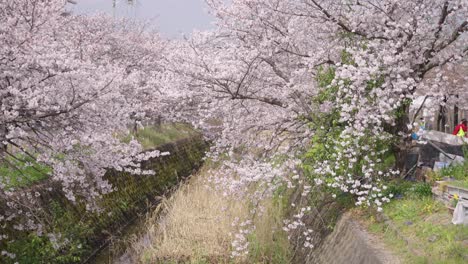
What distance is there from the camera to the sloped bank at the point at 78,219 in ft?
34.3

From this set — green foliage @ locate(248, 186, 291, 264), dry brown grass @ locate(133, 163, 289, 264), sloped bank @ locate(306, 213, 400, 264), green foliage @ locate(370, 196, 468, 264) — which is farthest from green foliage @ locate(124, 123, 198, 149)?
green foliage @ locate(370, 196, 468, 264)

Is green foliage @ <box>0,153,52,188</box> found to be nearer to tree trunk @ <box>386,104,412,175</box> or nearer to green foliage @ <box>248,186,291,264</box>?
green foliage @ <box>248,186,291,264</box>

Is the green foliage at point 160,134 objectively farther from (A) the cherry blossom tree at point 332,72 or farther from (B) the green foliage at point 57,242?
(A) the cherry blossom tree at point 332,72

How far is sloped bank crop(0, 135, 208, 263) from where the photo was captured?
10461mm

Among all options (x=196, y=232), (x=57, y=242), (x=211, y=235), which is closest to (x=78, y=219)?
(x=57, y=242)

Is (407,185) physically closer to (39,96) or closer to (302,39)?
(302,39)

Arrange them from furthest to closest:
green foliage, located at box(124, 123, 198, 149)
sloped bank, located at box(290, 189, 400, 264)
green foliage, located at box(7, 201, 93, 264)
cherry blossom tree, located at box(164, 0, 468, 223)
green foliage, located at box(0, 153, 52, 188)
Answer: green foliage, located at box(124, 123, 198, 149) < green foliage, located at box(0, 153, 52, 188) < green foliage, located at box(7, 201, 93, 264) < cherry blossom tree, located at box(164, 0, 468, 223) < sloped bank, located at box(290, 189, 400, 264)

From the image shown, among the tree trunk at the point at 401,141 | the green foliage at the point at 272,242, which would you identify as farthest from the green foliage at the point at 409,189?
the green foliage at the point at 272,242

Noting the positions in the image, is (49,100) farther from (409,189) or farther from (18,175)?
(409,189)

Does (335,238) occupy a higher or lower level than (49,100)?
lower

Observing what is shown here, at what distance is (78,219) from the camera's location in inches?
516

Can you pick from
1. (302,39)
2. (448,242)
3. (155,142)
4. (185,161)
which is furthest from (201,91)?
(185,161)

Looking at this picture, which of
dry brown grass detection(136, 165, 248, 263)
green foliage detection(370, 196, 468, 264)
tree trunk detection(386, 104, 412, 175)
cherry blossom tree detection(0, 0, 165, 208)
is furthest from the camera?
dry brown grass detection(136, 165, 248, 263)

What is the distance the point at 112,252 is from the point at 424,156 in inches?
338
